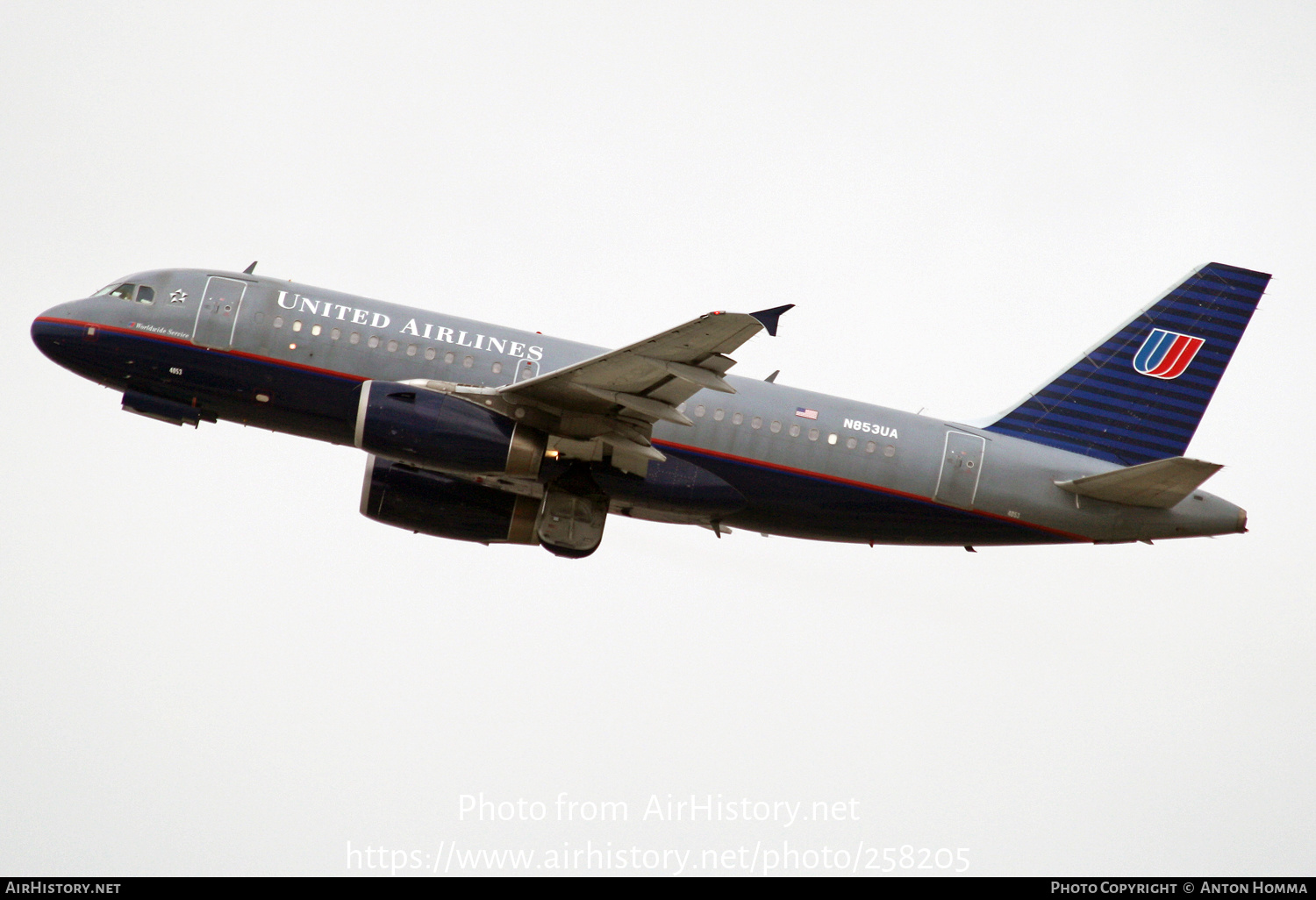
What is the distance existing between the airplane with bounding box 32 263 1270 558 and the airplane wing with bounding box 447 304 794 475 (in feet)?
0.22

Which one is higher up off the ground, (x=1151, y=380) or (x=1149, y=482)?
(x=1151, y=380)

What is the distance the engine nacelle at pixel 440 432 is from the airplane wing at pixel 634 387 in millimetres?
641

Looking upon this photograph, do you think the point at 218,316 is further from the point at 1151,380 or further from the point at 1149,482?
the point at 1151,380

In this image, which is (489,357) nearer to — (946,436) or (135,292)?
(135,292)

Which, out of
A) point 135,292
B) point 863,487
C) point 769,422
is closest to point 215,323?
point 135,292

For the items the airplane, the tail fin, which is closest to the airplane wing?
the airplane

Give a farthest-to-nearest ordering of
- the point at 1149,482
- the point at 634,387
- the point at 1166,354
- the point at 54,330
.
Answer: the point at 1166,354 < the point at 54,330 < the point at 1149,482 < the point at 634,387

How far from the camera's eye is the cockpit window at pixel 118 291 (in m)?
29.4

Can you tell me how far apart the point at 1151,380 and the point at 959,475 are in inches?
247

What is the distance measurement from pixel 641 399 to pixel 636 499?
2.98m

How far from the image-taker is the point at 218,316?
28688mm

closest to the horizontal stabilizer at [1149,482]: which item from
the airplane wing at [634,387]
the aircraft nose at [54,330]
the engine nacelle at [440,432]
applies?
the airplane wing at [634,387]

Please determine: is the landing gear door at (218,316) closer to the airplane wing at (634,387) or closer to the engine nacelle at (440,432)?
the engine nacelle at (440,432)

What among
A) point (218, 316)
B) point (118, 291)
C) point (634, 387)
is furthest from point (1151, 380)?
point (118, 291)
